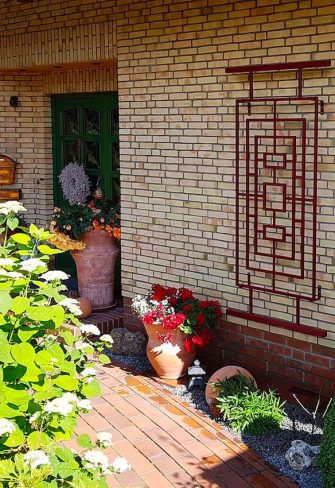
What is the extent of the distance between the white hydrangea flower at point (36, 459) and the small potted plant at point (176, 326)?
11.3 ft

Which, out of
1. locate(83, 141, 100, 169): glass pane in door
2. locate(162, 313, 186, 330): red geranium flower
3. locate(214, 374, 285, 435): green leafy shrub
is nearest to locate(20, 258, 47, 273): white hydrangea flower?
locate(214, 374, 285, 435): green leafy shrub

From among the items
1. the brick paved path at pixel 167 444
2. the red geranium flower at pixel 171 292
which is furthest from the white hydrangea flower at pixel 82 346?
the red geranium flower at pixel 171 292

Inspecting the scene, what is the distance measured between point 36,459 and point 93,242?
5384mm

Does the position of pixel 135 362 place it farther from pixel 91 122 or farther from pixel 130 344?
pixel 91 122

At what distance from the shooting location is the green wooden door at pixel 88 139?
30.5 feet

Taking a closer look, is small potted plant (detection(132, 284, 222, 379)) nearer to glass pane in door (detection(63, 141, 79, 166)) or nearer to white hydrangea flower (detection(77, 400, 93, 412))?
white hydrangea flower (detection(77, 400, 93, 412))

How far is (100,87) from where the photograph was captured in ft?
29.9

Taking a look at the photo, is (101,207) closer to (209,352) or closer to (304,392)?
(209,352)

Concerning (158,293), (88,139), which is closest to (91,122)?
(88,139)

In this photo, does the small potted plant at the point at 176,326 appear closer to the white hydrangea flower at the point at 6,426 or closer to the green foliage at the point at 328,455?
the green foliage at the point at 328,455

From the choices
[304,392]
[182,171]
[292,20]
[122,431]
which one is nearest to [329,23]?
[292,20]

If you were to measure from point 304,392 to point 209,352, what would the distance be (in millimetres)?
1123

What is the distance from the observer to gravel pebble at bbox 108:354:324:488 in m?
5.05

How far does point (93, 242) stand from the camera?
27.6ft
